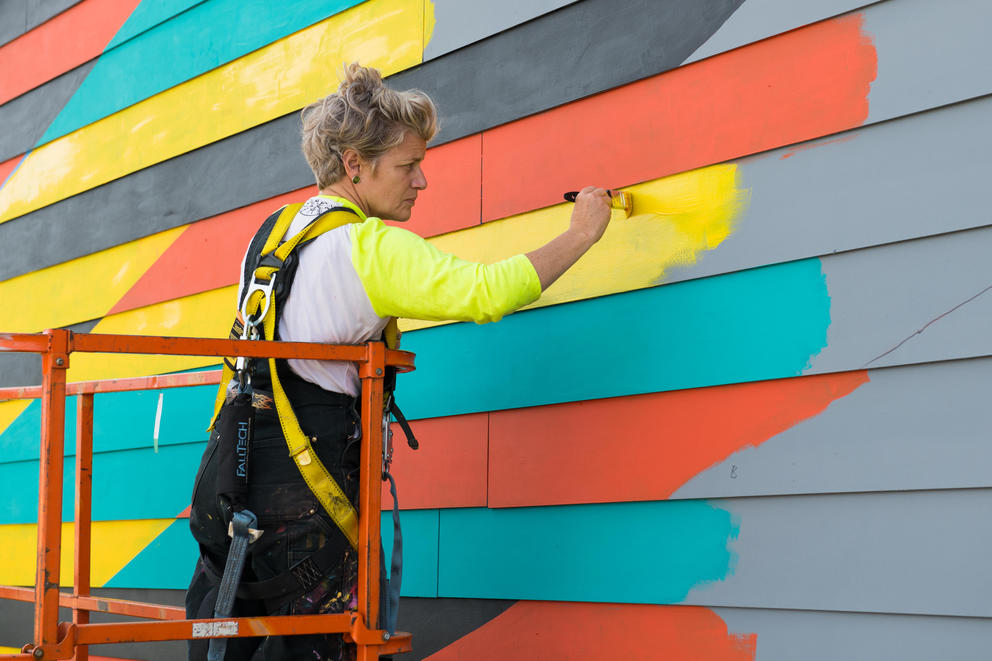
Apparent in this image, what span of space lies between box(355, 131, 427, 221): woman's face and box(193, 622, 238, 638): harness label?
0.89m

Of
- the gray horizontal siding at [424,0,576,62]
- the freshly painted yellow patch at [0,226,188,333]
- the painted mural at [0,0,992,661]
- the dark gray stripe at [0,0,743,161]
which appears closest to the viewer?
the painted mural at [0,0,992,661]

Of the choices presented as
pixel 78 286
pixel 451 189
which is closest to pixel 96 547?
pixel 78 286

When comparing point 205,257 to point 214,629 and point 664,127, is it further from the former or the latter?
point 214,629

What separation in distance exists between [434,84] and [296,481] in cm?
137

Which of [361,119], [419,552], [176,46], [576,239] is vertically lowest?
[419,552]

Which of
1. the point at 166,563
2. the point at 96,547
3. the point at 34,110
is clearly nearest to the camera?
the point at 166,563

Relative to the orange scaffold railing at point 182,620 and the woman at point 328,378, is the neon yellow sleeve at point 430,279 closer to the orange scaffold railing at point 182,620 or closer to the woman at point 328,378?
the woman at point 328,378

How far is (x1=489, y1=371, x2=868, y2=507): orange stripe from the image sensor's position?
2.02m

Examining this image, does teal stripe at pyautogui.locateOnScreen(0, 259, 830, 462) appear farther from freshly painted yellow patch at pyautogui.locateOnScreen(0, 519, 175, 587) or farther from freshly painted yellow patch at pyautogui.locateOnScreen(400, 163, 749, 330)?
freshly painted yellow patch at pyautogui.locateOnScreen(0, 519, 175, 587)

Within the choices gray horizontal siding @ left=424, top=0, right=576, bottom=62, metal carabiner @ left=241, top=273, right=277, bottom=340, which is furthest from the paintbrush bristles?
metal carabiner @ left=241, top=273, right=277, bottom=340

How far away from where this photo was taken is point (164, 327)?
12.1ft

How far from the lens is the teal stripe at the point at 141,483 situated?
11.6 feet

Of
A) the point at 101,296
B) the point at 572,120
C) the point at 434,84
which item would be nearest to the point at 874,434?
the point at 572,120

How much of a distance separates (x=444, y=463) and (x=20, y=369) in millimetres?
2486
